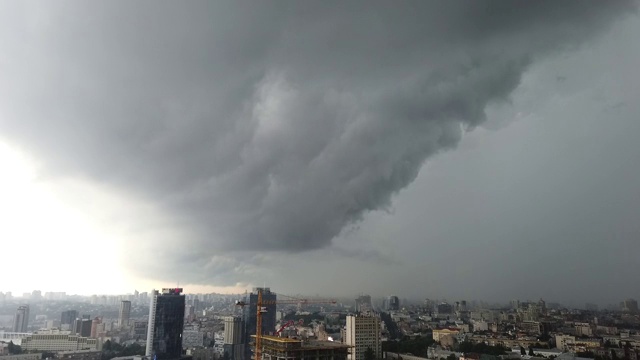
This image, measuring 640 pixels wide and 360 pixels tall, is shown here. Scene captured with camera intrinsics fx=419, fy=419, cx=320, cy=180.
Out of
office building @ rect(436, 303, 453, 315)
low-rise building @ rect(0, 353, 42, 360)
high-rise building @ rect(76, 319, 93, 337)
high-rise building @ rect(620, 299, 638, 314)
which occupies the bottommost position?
low-rise building @ rect(0, 353, 42, 360)

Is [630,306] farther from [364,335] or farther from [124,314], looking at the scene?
[124,314]

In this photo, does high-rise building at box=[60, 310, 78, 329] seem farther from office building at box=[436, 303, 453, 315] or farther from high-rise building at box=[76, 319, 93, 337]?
office building at box=[436, 303, 453, 315]

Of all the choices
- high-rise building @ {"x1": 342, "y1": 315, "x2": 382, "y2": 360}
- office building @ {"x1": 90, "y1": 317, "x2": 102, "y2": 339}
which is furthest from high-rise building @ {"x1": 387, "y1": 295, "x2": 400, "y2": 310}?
office building @ {"x1": 90, "y1": 317, "x2": 102, "y2": 339}

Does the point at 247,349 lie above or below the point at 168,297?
below

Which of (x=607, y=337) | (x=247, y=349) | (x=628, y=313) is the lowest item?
(x=247, y=349)

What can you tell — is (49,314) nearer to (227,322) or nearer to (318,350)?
(227,322)

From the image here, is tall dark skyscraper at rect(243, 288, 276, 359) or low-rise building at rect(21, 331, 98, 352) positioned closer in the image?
low-rise building at rect(21, 331, 98, 352)

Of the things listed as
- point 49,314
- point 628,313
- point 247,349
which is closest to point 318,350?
point 628,313
